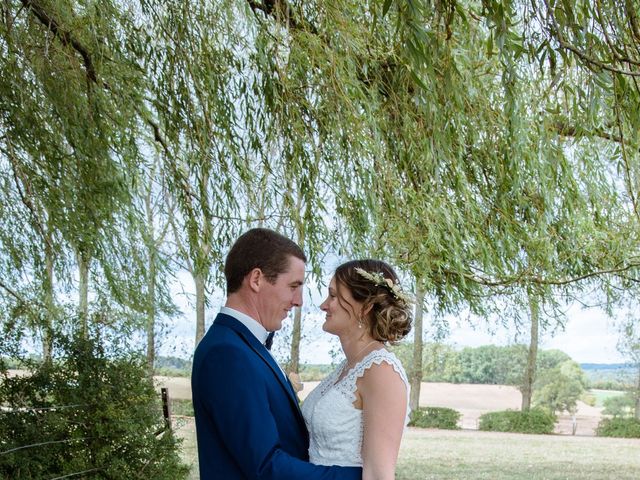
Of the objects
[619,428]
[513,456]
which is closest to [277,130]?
[513,456]

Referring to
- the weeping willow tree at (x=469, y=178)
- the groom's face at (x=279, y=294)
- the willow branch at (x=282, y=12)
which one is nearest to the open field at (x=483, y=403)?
the weeping willow tree at (x=469, y=178)

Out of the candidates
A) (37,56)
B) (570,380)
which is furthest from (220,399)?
(570,380)

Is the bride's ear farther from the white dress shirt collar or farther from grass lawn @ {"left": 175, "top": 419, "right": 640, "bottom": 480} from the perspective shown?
grass lawn @ {"left": 175, "top": 419, "right": 640, "bottom": 480}

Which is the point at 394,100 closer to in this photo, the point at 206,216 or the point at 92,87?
the point at 206,216

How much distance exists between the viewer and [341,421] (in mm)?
1918

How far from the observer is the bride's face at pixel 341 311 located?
6.64ft

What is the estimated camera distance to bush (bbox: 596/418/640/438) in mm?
15789

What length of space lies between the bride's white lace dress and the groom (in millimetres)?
41

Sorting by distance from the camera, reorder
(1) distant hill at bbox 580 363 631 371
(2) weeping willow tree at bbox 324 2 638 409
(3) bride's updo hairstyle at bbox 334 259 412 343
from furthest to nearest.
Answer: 1. (1) distant hill at bbox 580 363 631 371
2. (2) weeping willow tree at bbox 324 2 638 409
3. (3) bride's updo hairstyle at bbox 334 259 412 343

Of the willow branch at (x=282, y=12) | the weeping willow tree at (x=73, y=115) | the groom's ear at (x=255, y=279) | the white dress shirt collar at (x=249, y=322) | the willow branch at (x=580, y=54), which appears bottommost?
the white dress shirt collar at (x=249, y=322)

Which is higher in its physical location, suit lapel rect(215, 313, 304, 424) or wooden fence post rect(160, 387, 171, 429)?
suit lapel rect(215, 313, 304, 424)

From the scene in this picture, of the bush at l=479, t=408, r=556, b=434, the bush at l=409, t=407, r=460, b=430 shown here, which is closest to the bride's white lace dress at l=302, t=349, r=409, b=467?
the bush at l=479, t=408, r=556, b=434

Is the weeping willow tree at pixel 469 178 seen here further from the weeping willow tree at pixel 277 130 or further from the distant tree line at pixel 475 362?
the distant tree line at pixel 475 362

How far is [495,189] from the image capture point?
4633 mm
